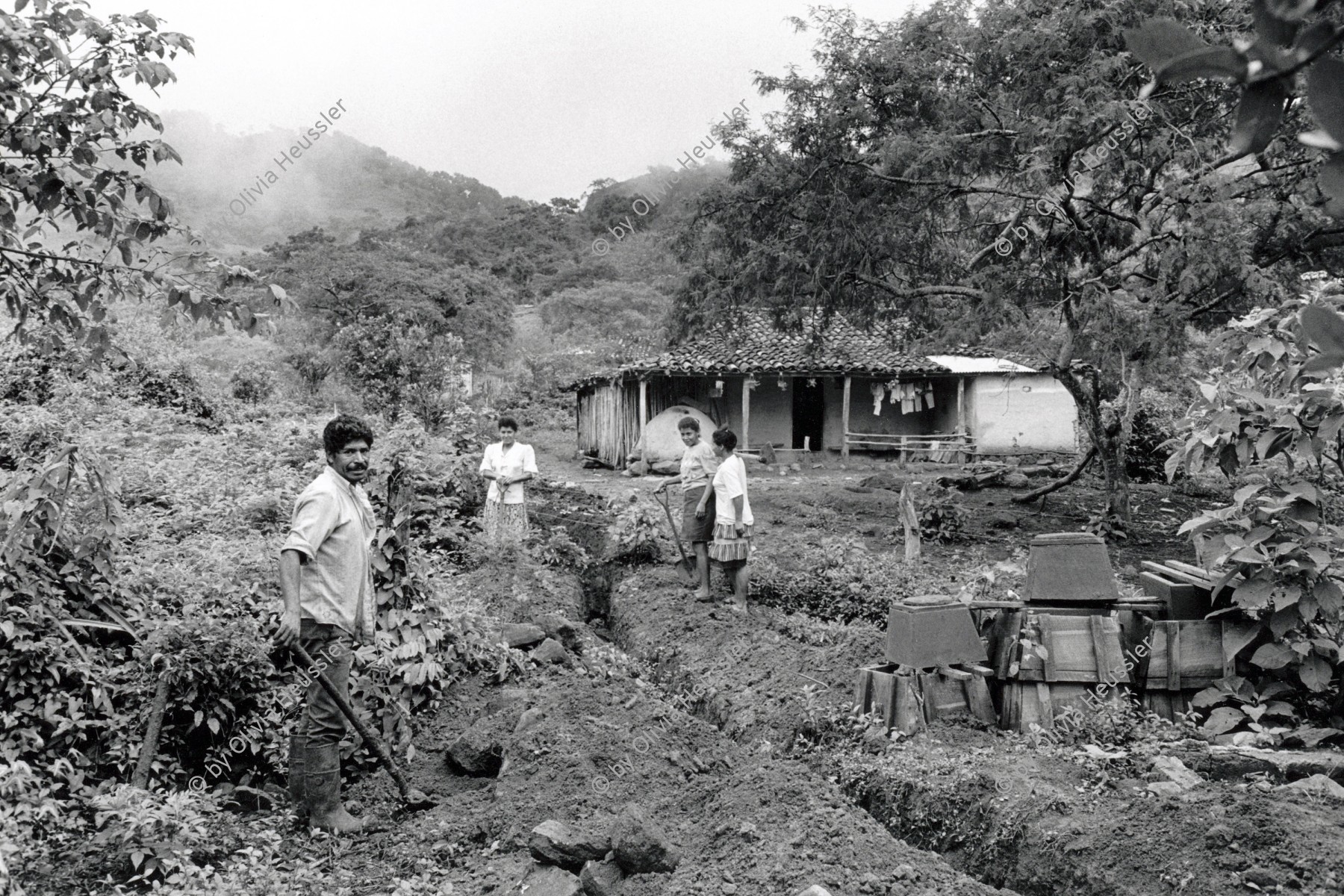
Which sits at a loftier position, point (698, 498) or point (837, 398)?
point (837, 398)

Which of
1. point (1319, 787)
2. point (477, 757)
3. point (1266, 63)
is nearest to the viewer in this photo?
point (1266, 63)

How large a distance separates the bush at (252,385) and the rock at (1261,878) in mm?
17914

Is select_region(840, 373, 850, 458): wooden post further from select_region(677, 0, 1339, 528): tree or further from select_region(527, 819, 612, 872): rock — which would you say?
select_region(527, 819, 612, 872): rock

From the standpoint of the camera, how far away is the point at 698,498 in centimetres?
921

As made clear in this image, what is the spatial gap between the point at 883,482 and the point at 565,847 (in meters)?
15.9

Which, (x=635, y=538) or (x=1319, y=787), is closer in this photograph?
(x=1319, y=787)

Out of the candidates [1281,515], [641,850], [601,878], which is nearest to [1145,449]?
[1281,515]

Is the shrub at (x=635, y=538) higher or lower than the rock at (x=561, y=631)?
higher

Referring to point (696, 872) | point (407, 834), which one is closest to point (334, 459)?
point (407, 834)

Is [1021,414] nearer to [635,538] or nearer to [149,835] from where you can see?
[635,538]

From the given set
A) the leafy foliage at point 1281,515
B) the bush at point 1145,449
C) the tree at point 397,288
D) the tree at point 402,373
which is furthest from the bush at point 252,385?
the bush at point 1145,449

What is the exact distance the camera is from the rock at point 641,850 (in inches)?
140

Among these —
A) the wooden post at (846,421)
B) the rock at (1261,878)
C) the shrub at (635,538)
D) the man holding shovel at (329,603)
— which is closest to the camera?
the rock at (1261,878)

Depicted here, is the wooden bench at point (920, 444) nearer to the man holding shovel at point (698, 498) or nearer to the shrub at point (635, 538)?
the shrub at point (635, 538)
